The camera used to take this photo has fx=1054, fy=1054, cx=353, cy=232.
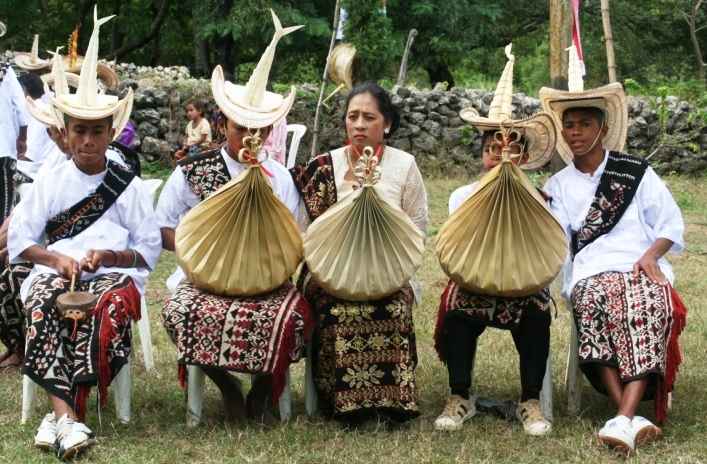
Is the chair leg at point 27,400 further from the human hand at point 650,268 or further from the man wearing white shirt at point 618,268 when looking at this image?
the human hand at point 650,268

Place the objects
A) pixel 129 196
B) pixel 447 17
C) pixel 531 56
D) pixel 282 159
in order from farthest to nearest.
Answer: pixel 531 56, pixel 447 17, pixel 282 159, pixel 129 196

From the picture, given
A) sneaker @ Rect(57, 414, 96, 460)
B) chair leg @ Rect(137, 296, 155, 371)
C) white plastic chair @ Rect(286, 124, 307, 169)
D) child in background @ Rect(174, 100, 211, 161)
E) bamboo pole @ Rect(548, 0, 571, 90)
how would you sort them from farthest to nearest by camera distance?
child in background @ Rect(174, 100, 211, 161) → white plastic chair @ Rect(286, 124, 307, 169) → bamboo pole @ Rect(548, 0, 571, 90) → chair leg @ Rect(137, 296, 155, 371) → sneaker @ Rect(57, 414, 96, 460)

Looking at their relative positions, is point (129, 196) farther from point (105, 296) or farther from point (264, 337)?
point (264, 337)

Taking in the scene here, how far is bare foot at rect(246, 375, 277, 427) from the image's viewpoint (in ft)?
15.1

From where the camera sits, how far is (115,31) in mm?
23797

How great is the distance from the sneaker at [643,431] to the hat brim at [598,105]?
4.21 ft

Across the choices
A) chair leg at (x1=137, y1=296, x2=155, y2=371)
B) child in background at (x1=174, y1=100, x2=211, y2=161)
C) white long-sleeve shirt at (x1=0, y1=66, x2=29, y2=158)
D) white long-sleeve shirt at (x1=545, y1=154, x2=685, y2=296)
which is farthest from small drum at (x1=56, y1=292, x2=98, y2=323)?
child in background at (x1=174, y1=100, x2=211, y2=161)

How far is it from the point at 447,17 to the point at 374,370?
16.4m

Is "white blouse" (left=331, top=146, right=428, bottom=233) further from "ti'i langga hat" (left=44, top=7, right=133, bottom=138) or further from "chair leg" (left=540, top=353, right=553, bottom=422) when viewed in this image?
"ti'i langga hat" (left=44, top=7, right=133, bottom=138)

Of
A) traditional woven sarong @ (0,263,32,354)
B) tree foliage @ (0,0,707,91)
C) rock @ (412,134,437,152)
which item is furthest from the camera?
tree foliage @ (0,0,707,91)

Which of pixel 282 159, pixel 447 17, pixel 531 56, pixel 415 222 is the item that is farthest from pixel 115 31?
pixel 415 222

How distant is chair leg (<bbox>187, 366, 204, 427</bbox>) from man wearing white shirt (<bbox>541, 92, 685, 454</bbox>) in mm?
1646

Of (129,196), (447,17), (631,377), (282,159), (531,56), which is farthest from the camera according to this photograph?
(531,56)

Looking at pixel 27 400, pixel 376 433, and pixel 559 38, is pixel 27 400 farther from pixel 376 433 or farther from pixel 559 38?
pixel 559 38
